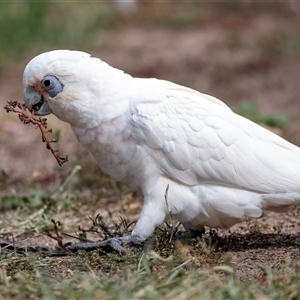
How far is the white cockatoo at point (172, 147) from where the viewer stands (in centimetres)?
379

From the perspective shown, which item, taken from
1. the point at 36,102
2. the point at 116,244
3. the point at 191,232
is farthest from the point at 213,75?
the point at 116,244

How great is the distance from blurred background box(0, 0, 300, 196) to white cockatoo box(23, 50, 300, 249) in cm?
224

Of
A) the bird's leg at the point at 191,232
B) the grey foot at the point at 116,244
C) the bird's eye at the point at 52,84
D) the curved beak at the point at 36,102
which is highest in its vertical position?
the bird's eye at the point at 52,84

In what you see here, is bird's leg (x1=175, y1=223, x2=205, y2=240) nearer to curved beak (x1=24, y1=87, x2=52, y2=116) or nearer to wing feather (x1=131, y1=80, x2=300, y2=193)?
wing feather (x1=131, y1=80, x2=300, y2=193)

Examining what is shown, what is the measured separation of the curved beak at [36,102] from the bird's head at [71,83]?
62 millimetres

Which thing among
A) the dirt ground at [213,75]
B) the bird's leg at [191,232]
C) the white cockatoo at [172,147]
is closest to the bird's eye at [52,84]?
the white cockatoo at [172,147]

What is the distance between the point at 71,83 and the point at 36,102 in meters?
0.26

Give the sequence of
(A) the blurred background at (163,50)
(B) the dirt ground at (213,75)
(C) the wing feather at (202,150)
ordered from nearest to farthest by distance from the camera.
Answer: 1. (C) the wing feather at (202,150)
2. (B) the dirt ground at (213,75)
3. (A) the blurred background at (163,50)

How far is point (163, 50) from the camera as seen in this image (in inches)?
404

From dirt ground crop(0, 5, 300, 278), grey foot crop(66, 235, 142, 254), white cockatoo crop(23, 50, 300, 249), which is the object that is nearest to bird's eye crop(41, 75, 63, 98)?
white cockatoo crop(23, 50, 300, 249)

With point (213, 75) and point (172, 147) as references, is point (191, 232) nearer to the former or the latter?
point (172, 147)

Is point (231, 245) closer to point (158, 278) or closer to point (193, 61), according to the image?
point (158, 278)

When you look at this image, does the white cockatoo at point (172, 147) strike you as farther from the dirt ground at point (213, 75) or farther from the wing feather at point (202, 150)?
the dirt ground at point (213, 75)

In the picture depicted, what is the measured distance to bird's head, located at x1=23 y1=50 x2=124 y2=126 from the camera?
3854 millimetres
